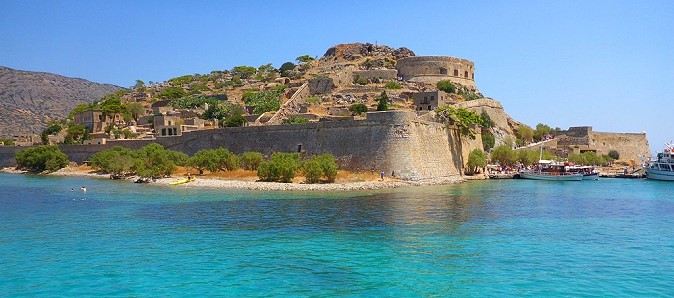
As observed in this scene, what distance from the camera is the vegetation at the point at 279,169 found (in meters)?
30.5

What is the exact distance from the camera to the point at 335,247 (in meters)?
14.0

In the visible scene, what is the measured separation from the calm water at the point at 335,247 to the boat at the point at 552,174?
46.6 ft

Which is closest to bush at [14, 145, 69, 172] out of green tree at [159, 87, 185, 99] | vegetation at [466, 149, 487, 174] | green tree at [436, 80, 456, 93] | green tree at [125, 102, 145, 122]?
green tree at [125, 102, 145, 122]

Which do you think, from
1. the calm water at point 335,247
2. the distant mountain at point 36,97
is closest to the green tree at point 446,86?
the calm water at point 335,247

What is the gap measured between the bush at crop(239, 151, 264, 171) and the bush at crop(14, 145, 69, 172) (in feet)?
65.3

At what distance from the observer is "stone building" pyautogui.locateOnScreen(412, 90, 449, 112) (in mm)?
43688

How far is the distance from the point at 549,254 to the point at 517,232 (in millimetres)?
3031

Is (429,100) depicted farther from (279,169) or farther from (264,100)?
(279,169)

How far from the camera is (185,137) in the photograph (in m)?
40.4

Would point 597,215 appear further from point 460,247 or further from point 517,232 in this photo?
point 460,247

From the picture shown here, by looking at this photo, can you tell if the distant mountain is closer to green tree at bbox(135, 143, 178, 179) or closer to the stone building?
green tree at bbox(135, 143, 178, 179)

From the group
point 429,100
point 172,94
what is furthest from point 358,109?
point 172,94

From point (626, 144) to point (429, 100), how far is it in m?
22.3

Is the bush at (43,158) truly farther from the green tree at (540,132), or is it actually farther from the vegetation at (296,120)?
the green tree at (540,132)
